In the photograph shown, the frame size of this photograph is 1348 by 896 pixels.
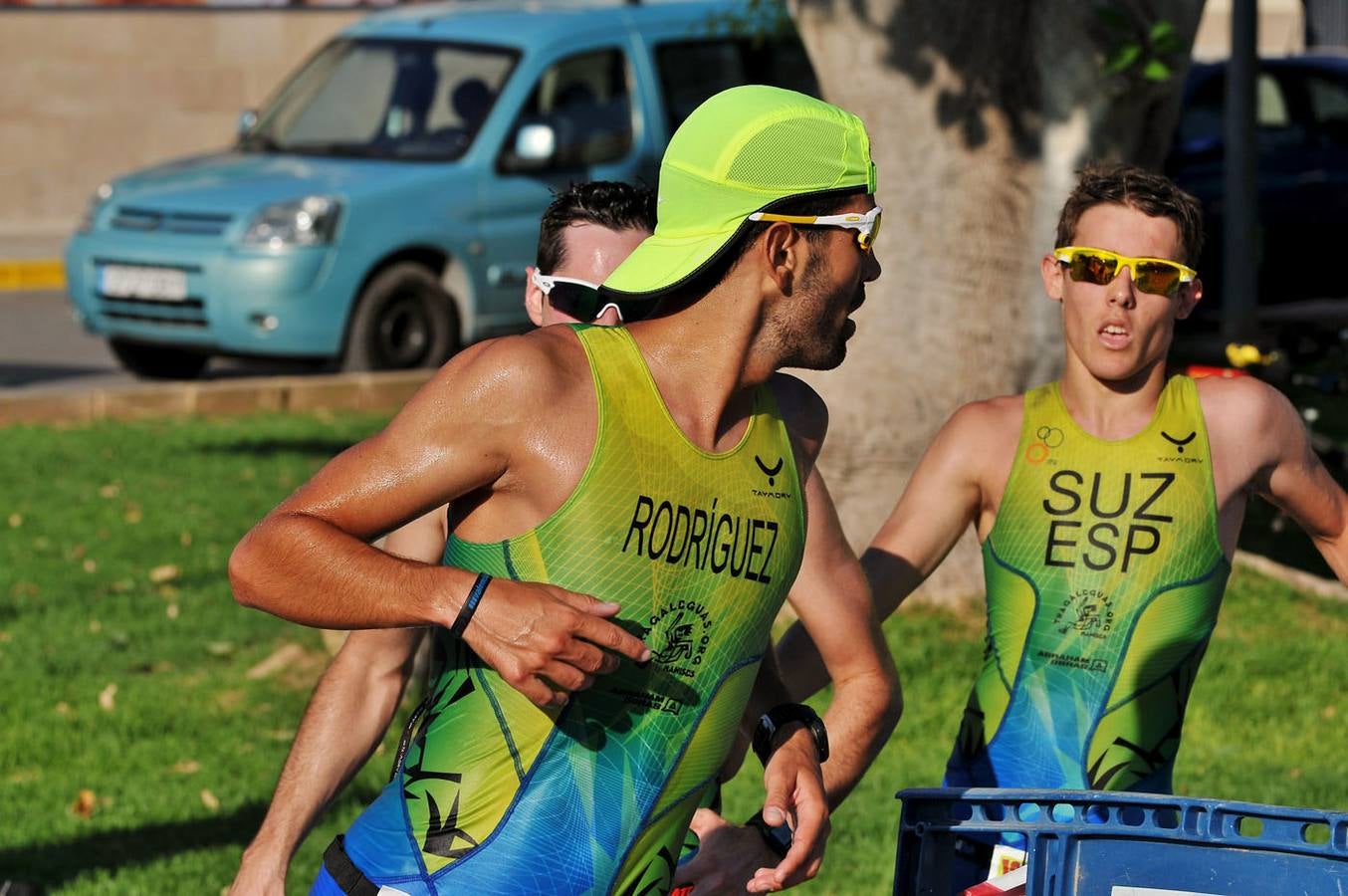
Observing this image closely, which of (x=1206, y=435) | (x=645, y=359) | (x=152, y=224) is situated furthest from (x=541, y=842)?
(x=152, y=224)

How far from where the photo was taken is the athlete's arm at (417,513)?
2.63m

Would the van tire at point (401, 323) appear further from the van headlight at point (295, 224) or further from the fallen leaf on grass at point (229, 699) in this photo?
the fallen leaf on grass at point (229, 699)

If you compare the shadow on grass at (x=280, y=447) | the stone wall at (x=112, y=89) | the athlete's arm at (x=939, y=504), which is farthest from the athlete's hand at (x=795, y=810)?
the stone wall at (x=112, y=89)

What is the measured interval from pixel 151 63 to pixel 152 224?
1059cm

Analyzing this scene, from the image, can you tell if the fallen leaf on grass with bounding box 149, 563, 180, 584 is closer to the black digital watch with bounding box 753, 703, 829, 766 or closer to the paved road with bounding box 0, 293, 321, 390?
the paved road with bounding box 0, 293, 321, 390

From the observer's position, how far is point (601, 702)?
284cm

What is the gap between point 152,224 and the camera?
13367 mm

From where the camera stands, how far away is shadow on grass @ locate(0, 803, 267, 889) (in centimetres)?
598

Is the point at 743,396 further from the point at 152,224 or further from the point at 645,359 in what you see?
the point at 152,224

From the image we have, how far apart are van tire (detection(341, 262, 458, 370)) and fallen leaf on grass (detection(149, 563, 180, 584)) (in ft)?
13.6

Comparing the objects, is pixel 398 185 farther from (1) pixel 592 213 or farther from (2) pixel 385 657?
(2) pixel 385 657

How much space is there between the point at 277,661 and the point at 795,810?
5.36m

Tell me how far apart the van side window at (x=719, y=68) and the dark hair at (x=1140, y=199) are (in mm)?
9764

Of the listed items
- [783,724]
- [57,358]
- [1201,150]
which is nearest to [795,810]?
[783,724]
